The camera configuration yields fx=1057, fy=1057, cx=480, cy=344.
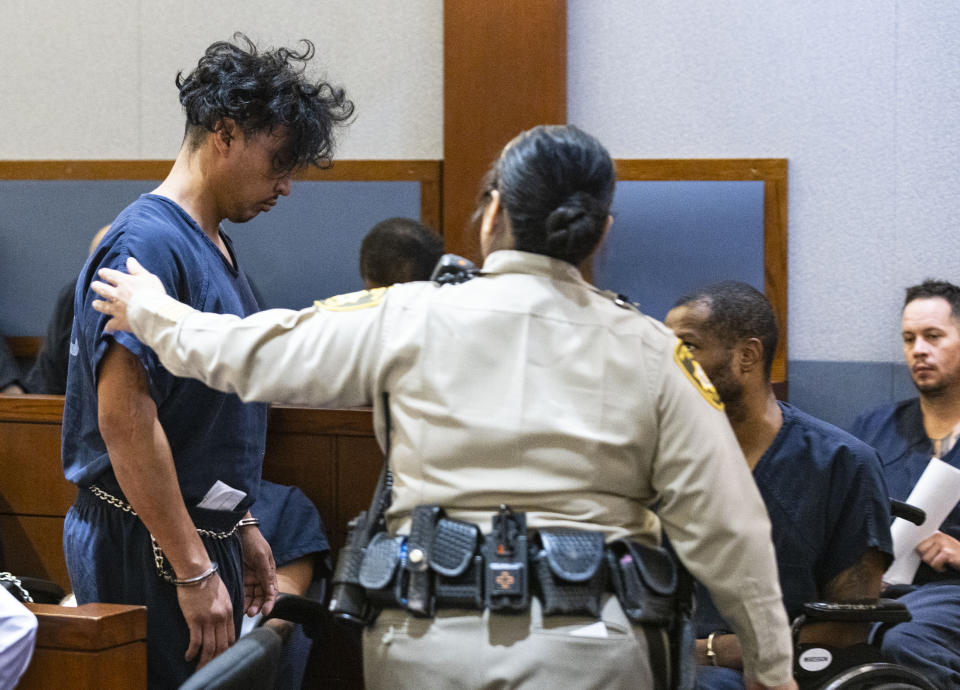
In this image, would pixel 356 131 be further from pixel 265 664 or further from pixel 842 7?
pixel 265 664

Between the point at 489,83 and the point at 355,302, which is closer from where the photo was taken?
the point at 355,302

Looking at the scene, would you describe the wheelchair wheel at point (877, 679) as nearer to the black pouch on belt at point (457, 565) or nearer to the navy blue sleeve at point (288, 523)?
the black pouch on belt at point (457, 565)

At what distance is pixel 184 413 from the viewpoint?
1.79m

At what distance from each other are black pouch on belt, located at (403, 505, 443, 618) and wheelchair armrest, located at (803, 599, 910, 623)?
95 centimetres

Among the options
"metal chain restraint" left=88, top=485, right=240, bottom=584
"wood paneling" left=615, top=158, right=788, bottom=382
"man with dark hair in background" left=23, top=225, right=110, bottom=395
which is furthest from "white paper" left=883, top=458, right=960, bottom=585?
"man with dark hair in background" left=23, top=225, right=110, bottom=395

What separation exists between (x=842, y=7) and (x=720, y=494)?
270 centimetres

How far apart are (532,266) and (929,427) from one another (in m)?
2.07

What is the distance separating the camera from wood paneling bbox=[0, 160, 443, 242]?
391 centimetres

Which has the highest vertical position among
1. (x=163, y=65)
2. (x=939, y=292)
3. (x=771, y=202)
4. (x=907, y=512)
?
(x=163, y=65)

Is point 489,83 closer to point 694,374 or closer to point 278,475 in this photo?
point 278,475

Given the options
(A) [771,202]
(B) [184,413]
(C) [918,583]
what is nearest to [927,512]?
(C) [918,583]

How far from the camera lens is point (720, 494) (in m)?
1.46

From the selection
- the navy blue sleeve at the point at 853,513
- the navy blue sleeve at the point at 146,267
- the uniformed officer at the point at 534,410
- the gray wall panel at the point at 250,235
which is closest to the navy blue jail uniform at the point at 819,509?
the navy blue sleeve at the point at 853,513

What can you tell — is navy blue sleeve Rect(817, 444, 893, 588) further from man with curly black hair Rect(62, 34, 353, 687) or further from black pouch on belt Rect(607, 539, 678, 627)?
man with curly black hair Rect(62, 34, 353, 687)
